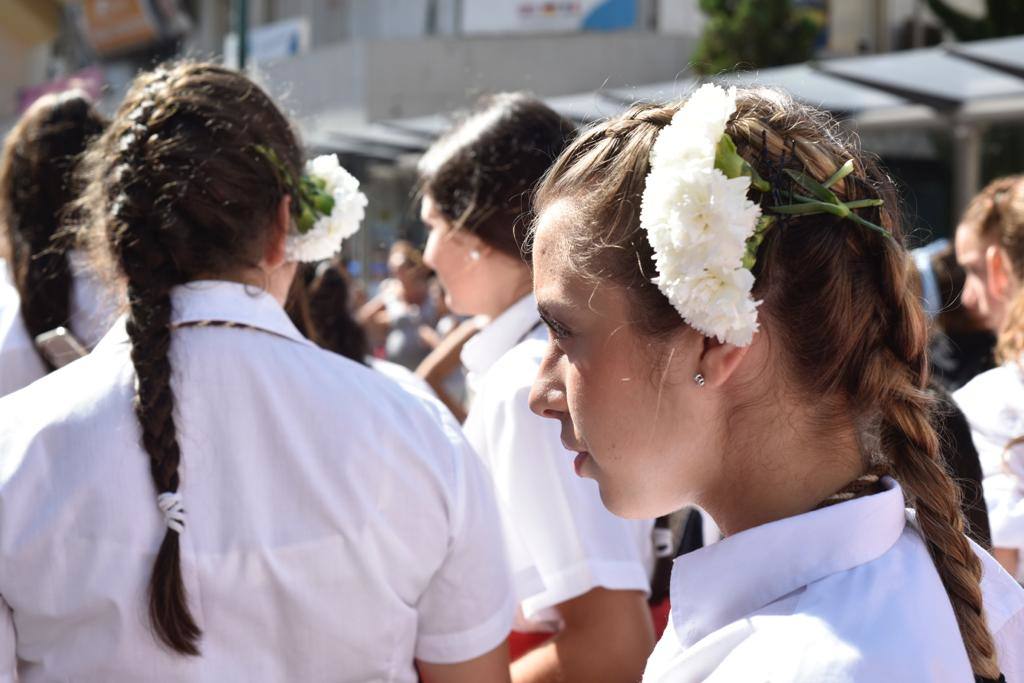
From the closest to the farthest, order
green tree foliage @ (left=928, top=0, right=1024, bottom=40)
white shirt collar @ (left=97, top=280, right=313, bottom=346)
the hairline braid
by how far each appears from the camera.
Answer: the hairline braid
white shirt collar @ (left=97, top=280, right=313, bottom=346)
green tree foliage @ (left=928, top=0, right=1024, bottom=40)

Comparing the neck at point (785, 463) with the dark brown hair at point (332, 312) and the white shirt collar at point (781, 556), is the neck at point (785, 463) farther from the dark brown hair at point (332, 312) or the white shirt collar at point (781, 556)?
the dark brown hair at point (332, 312)

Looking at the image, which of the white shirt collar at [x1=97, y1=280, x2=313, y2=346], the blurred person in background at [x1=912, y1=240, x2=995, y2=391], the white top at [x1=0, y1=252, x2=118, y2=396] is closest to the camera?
the white shirt collar at [x1=97, y1=280, x2=313, y2=346]

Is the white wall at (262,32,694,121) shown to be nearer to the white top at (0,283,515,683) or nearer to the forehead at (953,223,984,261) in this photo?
the forehead at (953,223,984,261)

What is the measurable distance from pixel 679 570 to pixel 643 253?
1.18 feet

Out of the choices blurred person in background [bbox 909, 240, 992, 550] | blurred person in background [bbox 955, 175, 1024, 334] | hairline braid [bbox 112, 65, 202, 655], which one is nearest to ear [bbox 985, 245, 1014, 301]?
blurred person in background [bbox 955, 175, 1024, 334]

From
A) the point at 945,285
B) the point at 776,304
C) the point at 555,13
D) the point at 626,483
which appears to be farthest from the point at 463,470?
the point at 555,13

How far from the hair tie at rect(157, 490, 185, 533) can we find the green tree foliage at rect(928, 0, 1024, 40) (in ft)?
45.7

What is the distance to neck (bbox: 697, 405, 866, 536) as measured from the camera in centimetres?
121

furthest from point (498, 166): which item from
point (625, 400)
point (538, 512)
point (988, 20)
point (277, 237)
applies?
point (988, 20)

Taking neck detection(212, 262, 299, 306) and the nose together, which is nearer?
the nose

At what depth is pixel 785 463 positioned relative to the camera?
1.22m

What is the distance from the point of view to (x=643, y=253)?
1242 mm

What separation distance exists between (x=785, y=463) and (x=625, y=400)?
0.61ft

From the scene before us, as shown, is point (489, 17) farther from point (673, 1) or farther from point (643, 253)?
point (643, 253)
